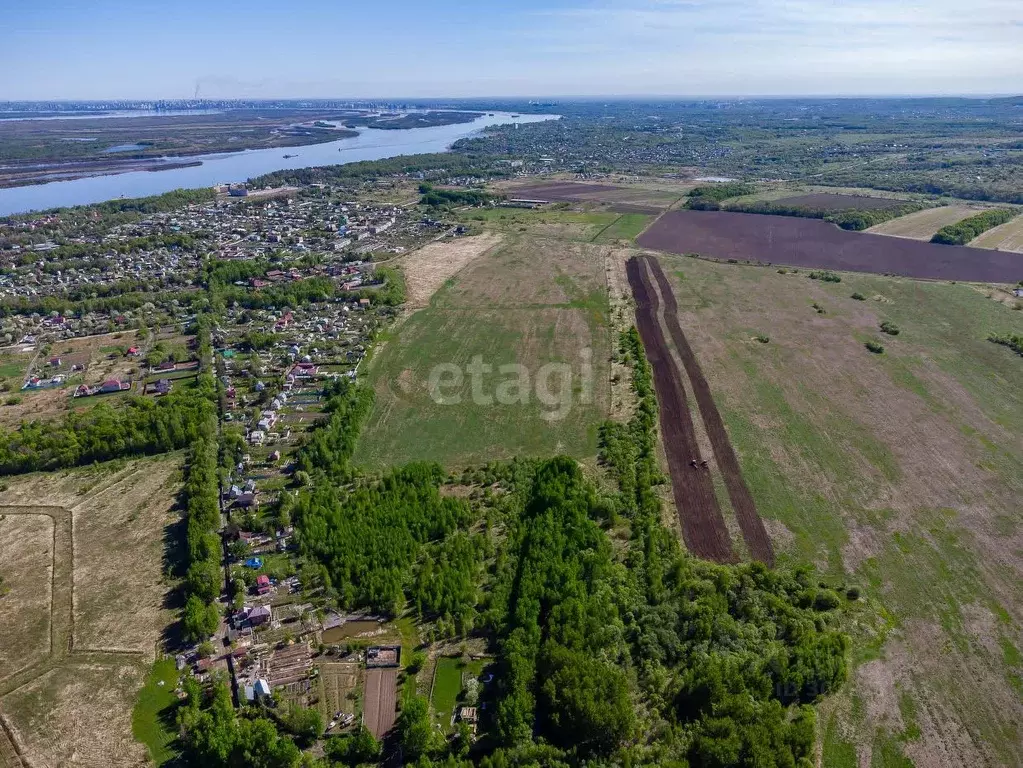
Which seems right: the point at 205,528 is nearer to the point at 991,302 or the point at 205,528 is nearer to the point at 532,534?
the point at 532,534

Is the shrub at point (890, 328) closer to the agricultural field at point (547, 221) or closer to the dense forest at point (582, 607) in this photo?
the dense forest at point (582, 607)

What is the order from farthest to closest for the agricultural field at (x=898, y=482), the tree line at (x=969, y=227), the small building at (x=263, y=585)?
the tree line at (x=969, y=227), the small building at (x=263, y=585), the agricultural field at (x=898, y=482)

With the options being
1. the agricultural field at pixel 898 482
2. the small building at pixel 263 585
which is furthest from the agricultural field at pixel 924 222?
the small building at pixel 263 585

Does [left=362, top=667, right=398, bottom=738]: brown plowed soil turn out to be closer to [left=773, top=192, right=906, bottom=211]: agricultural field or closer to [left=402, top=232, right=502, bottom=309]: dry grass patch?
[left=402, top=232, right=502, bottom=309]: dry grass patch

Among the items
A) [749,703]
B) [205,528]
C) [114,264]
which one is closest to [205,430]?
[205,528]

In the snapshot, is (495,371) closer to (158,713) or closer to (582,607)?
(582,607)

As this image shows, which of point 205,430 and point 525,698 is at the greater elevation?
point 205,430

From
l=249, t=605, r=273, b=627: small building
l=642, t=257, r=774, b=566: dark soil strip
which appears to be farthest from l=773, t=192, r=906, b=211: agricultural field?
l=249, t=605, r=273, b=627: small building
